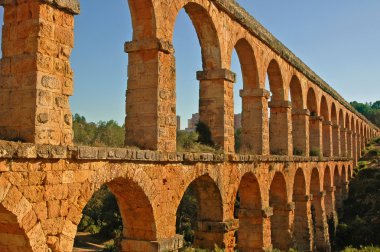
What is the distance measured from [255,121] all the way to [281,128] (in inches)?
112

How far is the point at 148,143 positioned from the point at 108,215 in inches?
683

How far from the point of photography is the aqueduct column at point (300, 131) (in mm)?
17422

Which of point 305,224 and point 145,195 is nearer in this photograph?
point 145,195

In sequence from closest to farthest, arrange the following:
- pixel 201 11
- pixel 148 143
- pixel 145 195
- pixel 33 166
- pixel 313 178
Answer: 1. pixel 33 166
2. pixel 145 195
3. pixel 148 143
4. pixel 201 11
5. pixel 313 178

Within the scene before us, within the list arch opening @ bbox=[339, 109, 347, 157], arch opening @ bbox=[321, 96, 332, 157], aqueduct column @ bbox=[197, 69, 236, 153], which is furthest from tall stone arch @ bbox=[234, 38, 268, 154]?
arch opening @ bbox=[339, 109, 347, 157]

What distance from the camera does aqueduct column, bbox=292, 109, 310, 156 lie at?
17.4 m

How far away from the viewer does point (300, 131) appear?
57.4 ft

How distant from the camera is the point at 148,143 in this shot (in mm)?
7531

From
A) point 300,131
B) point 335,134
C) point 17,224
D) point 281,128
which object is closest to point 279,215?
point 281,128

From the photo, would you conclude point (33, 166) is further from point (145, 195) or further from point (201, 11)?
point (201, 11)

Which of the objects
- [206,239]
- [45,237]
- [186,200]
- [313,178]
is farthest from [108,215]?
[45,237]

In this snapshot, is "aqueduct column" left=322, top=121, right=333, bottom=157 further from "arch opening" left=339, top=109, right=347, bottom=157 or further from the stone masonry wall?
the stone masonry wall

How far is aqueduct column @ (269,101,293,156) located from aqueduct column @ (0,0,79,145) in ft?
34.8

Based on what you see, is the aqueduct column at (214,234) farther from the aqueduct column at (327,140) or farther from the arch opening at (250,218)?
the aqueduct column at (327,140)
